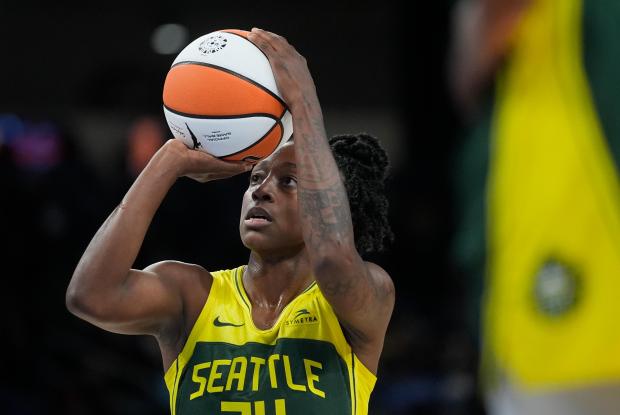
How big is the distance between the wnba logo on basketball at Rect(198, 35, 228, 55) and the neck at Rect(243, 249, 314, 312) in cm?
69

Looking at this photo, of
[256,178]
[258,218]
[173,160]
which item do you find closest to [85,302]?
[173,160]

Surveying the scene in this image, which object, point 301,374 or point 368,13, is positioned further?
point 368,13

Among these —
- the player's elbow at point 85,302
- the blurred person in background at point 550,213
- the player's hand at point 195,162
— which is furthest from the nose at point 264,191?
the blurred person in background at point 550,213

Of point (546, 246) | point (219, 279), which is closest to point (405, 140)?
point (219, 279)

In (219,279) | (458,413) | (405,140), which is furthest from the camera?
(405,140)

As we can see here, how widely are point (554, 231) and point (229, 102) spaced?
1374mm

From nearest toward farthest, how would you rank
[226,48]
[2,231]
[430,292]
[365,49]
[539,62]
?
1. [539,62]
2. [226,48]
3. [2,231]
4. [430,292]
5. [365,49]

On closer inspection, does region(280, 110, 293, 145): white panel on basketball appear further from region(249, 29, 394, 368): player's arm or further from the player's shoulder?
the player's shoulder

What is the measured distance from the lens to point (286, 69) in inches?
119

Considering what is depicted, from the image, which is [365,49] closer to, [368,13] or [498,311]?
[368,13]

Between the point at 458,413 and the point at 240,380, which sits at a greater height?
the point at 240,380

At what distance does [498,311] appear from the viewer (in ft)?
5.94

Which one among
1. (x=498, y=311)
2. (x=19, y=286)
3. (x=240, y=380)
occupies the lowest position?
(x=19, y=286)

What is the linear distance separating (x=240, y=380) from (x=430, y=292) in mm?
5736
